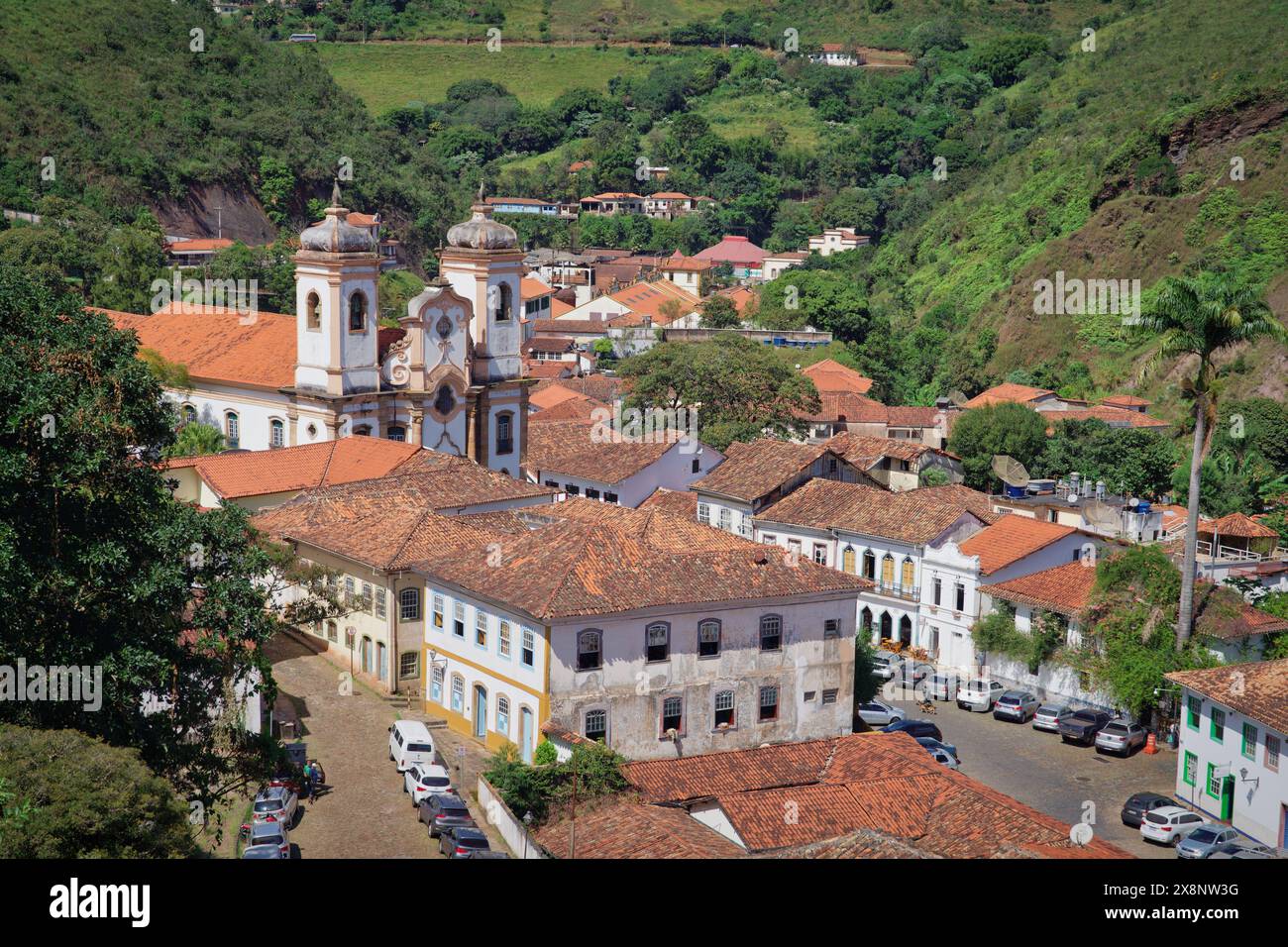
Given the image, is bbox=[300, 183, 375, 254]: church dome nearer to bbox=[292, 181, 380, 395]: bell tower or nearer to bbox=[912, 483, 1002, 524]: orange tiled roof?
bbox=[292, 181, 380, 395]: bell tower

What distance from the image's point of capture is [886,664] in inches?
1758

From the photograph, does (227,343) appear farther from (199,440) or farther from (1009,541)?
(1009,541)

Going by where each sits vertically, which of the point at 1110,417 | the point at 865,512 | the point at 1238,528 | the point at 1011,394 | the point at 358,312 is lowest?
the point at 1238,528

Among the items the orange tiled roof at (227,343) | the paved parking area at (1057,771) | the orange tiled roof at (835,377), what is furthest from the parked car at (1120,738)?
the orange tiled roof at (835,377)

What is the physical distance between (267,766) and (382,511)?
612 inches

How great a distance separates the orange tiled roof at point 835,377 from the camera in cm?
7837

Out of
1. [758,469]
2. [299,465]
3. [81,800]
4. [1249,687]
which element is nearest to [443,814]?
[81,800]

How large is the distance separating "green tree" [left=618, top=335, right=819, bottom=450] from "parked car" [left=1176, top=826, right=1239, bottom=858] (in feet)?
111

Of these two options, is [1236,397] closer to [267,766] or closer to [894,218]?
[267,766]

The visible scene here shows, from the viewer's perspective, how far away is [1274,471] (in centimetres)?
6338

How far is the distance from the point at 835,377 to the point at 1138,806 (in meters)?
47.4

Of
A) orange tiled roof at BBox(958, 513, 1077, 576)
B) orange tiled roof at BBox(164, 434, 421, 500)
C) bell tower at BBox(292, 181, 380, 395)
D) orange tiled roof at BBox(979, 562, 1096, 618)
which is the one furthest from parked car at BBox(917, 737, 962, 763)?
bell tower at BBox(292, 181, 380, 395)

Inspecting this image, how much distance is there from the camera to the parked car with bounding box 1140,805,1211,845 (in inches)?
1276

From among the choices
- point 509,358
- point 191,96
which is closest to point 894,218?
point 191,96
